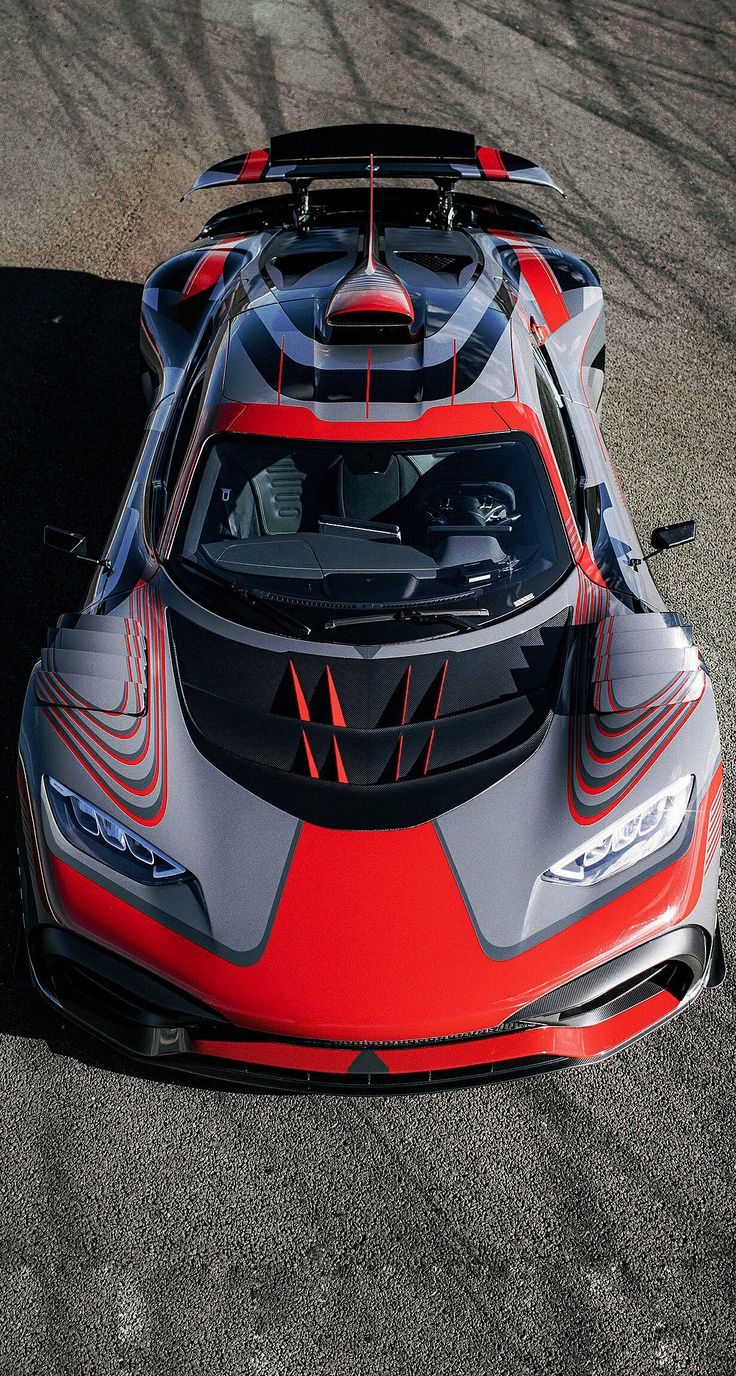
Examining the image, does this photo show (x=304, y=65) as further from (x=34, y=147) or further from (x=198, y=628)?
(x=198, y=628)

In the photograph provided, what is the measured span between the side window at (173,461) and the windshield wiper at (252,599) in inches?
10.7

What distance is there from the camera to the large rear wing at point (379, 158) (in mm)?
4355

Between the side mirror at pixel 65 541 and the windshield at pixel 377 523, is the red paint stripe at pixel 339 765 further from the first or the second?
the side mirror at pixel 65 541

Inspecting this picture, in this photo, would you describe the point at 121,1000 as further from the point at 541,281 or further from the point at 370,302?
the point at 541,281

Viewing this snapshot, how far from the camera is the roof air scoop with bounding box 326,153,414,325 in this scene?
3.56m

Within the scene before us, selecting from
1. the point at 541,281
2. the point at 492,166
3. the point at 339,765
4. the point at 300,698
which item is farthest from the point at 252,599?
the point at 492,166

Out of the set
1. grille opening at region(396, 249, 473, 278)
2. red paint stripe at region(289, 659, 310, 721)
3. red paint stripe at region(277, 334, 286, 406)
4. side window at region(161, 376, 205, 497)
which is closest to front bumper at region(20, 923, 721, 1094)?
red paint stripe at region(289, 659, 310, 721)

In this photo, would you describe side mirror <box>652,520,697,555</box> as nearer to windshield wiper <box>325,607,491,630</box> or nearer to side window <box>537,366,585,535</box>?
side window <box>537,366,585,535</box>

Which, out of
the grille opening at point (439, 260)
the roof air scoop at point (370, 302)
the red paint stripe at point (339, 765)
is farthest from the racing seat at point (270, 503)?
the grille opening at point (439, 260)

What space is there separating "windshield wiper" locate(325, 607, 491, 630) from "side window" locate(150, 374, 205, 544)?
0.81 metres

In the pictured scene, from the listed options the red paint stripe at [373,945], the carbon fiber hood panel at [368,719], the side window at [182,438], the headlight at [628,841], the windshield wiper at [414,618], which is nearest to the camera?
the red paint stripe at [373,945]

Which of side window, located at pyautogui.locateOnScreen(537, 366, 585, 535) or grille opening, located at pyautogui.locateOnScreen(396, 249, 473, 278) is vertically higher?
grille opening, located at pyautogui.locateOnScreen(396, 249, 473, 278)

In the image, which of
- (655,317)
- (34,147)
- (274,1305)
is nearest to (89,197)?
(34,147)

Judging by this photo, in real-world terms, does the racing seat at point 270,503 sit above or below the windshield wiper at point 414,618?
above
